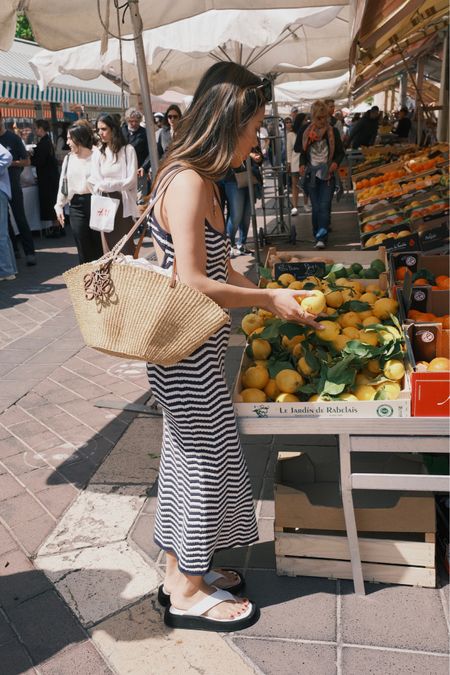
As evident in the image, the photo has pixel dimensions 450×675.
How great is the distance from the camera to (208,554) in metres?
2.29

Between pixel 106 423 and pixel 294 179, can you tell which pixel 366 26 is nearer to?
pixel 106 423

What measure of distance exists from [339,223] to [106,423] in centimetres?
857

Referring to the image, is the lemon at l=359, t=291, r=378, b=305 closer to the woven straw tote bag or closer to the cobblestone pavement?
the cobblestone pavement

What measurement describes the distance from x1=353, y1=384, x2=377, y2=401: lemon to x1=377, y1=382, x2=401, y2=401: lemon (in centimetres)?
3

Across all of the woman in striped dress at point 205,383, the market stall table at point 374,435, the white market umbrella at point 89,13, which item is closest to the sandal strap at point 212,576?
the woman in striped dress at point 205,383

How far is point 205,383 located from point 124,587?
1082 mm

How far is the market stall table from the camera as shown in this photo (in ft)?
7.07

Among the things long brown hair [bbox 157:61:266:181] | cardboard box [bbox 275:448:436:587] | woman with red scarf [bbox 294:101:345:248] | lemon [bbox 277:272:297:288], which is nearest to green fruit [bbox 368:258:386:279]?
lemon [bbox 277:272:297:288]

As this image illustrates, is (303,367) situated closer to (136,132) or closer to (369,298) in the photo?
(369,298)

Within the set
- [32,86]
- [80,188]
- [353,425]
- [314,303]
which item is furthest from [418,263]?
[32,86]

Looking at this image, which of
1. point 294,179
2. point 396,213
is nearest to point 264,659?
point 396,213

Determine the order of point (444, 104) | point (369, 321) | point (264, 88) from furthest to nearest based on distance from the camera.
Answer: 1. point (444, 104)
2. point (369, 321)
3. point (264, 88)

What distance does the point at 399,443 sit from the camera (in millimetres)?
2203

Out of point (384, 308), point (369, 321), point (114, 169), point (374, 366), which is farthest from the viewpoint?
point (114, 169)
